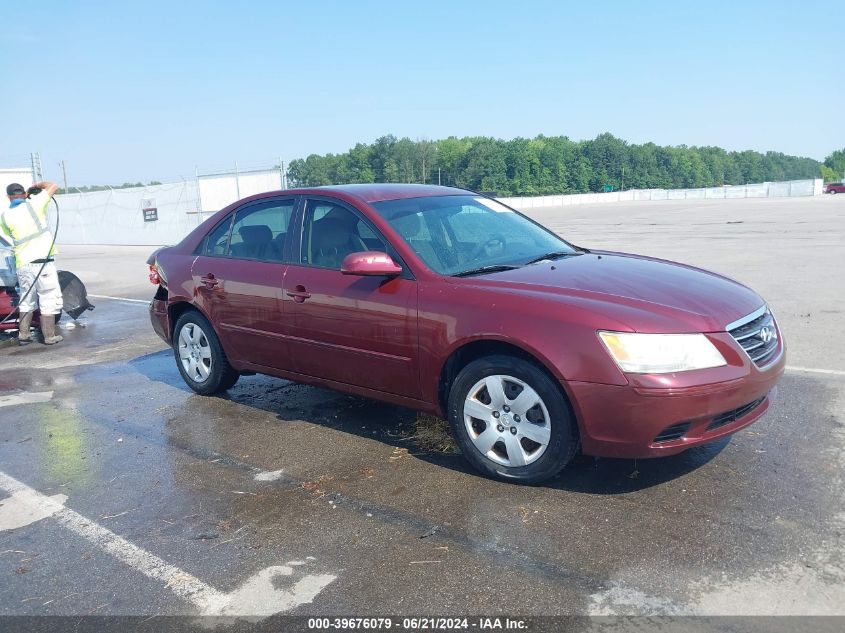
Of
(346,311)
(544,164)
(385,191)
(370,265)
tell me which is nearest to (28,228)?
(385,191)

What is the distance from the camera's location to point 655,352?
3.49 metres

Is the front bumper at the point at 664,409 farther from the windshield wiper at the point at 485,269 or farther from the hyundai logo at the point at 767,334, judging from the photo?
the windshield wiper at the point at 485,269

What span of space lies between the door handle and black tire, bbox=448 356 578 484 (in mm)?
1332

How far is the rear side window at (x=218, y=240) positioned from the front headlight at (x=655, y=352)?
342cm

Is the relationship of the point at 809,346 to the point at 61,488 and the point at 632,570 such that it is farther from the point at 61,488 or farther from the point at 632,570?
the point at 61,488

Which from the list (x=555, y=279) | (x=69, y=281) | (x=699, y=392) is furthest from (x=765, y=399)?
(x=69, y=281)

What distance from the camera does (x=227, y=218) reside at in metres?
5.84

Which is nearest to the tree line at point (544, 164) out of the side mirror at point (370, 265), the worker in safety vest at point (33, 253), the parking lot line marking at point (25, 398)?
the worker in safety vest at point (33, 253)

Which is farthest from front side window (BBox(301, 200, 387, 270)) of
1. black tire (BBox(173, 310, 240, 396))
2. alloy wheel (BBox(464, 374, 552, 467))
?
black tire (BBox(173, 310, 240, 396))

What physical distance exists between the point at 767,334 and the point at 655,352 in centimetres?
97

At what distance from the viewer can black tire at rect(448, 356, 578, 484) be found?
146 inches

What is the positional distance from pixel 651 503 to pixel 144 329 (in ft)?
26.0

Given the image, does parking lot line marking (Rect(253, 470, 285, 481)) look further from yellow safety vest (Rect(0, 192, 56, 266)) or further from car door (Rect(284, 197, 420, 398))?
yellow safety vest (Rect(0, 192, 56, 266))

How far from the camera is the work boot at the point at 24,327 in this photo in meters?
9.14
